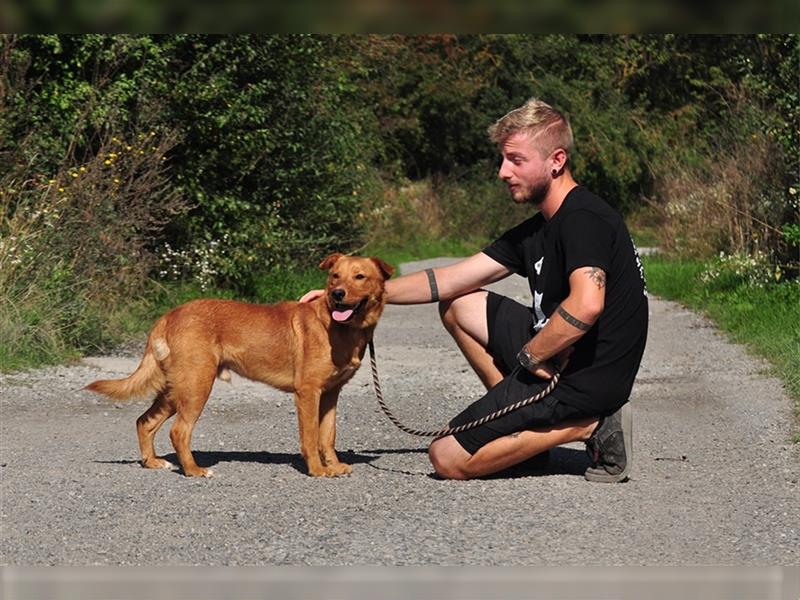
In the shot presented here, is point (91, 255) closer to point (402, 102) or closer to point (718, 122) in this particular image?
point (402, 102)

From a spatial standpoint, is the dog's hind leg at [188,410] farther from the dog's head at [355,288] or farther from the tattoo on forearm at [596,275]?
the tattoo on forearm at [596,275]

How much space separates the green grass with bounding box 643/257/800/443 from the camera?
36.6ft

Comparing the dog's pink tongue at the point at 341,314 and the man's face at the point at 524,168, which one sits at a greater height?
the man's face at the point at 524,168

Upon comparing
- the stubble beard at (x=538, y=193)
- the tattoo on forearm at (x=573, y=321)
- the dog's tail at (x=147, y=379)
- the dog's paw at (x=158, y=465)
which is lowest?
the dog's paw at (x=158, y=465)

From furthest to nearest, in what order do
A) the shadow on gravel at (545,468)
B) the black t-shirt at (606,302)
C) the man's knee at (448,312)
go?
the man's knee at (448,312) < the shadow on gravel at (545,468) < the black t-shirt at (606,302)

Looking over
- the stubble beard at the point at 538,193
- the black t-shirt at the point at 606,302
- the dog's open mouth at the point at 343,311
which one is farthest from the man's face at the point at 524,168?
the dog's open mouth at the point at 343,311

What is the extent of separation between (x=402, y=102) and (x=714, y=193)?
1654 cm

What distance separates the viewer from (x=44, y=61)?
15.6m

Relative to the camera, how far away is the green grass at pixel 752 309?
1116 cm

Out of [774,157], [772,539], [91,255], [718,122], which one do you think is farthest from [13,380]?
[718,122]

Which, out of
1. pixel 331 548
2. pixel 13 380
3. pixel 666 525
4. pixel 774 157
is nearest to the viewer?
pixel 331 548

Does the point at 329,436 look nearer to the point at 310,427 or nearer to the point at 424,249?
the point at 310,427

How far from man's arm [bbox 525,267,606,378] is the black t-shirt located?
11 centimetres

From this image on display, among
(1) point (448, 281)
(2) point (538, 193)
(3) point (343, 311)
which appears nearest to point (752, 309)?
(1) point (448, 281)
